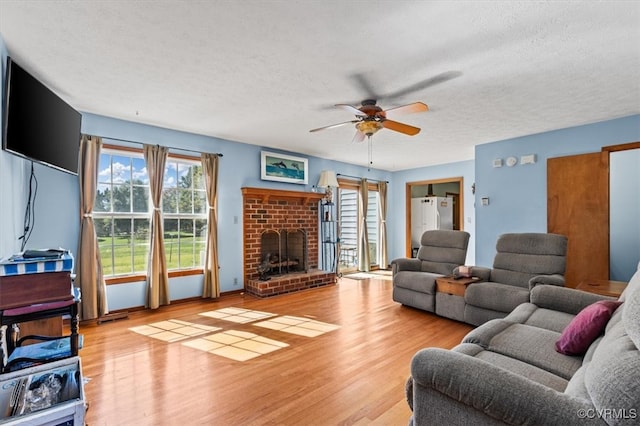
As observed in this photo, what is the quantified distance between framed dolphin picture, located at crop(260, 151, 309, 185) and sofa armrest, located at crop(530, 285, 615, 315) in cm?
406

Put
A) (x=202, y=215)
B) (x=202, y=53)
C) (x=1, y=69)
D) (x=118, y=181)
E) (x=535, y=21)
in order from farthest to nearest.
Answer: (x=202, y=215) < (x=118, y=181) < (x=202, y=53) < (x=1, y=69) < (x=535, y=21)

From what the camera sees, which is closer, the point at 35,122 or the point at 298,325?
the point at 35,122

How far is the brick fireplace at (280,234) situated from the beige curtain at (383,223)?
2.02m

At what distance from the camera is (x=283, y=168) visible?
568cm

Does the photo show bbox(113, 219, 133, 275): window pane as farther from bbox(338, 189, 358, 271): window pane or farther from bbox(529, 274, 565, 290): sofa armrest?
bbox(529, 274, 565, 290): sofa armrest

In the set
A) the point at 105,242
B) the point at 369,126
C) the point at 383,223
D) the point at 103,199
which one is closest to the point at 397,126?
the point at 369,126

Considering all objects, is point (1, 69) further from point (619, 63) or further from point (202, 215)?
point (619, 63)

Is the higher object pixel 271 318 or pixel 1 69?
pixel 1 69

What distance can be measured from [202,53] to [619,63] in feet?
10.9

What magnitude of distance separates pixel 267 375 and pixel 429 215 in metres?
6.21

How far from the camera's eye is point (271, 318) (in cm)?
383

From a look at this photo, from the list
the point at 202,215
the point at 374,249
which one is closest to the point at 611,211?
the point at 374,249

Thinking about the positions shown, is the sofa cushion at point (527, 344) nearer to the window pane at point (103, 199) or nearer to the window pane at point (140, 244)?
the window pane at point (140, 244)

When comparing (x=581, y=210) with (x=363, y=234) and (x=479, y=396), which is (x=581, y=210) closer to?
(x=363, y=234)
